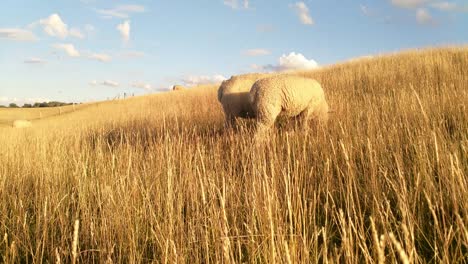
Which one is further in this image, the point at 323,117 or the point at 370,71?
the point at 370,71

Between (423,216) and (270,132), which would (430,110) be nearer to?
(270,132)

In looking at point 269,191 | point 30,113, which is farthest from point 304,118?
point 30,113

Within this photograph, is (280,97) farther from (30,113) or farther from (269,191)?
(30,113)

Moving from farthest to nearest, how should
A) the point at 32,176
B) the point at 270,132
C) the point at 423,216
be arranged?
1. the point at 270,132
2. the point at 32,176
3. the point at 423,216

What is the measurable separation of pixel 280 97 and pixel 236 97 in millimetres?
981

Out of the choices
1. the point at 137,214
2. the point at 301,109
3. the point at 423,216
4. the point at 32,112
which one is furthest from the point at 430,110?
the point at 32,112

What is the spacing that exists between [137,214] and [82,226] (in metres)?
0.48

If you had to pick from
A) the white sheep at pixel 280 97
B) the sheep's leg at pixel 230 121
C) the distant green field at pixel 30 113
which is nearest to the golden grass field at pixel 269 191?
the sheep's leg at pixel 230 121

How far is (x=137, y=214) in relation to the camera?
2805 millimetres

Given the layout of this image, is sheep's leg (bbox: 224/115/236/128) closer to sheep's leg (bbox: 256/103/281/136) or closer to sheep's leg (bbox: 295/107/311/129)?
sheep's leg (bbox: 256/103/281/136)

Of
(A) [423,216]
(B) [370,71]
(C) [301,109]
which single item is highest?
(B) [370,71]

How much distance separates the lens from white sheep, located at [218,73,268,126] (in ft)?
18.9

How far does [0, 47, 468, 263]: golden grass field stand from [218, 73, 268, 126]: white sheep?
0.37 meters

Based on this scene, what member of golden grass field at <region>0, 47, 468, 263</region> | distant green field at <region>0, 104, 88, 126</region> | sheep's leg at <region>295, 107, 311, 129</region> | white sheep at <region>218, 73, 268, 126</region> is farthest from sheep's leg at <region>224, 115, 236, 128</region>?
distant green field at <region>0, 104, 88, 126</region>
